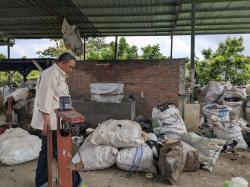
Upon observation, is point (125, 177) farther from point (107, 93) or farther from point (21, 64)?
point (21, 64)

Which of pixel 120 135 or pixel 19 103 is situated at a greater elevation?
pixel 19 103

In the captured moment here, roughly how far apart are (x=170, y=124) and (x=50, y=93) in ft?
9.51

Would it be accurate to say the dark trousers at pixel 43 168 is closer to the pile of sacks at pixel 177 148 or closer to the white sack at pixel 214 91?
the pile of sacks at pixel 177 148

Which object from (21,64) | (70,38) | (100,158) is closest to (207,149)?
(100,158)

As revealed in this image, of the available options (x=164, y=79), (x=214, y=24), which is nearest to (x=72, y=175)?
(x=164, y=79)

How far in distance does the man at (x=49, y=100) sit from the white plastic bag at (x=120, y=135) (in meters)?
0.95

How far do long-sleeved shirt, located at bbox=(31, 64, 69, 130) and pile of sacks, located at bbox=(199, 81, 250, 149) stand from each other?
11.1 feet

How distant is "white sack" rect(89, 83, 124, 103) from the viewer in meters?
6.90

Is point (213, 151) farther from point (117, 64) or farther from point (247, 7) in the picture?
point (247, 7)

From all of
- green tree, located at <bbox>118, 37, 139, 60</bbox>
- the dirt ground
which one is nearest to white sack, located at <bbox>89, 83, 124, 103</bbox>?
the dirt ground

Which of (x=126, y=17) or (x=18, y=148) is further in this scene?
(x=126, y=17)

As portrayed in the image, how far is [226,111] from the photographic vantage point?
632 centimetres

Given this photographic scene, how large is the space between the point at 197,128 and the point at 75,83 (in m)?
3.30

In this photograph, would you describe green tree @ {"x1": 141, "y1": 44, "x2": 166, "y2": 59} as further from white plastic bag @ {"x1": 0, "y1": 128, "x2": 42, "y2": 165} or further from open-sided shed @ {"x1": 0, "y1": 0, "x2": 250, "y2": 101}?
white plastic bag @ {"x1": 0, "y1": 128, "x2": 42, "y2": 165}
